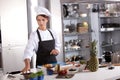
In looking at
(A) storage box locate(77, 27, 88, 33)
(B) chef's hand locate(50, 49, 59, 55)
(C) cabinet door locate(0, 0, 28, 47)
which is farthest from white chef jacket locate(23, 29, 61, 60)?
(A) storage box locate(77, 27, 88, 33)

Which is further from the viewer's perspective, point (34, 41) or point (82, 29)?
point (82, 29)

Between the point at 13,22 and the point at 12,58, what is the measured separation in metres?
0.70

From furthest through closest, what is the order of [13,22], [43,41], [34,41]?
[13,22]
[43,41]
[34,41]

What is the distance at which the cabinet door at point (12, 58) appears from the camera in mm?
4840

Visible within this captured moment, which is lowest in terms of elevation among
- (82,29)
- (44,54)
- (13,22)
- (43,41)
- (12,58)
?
(12,58)

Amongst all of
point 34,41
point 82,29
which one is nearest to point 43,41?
point 34,41

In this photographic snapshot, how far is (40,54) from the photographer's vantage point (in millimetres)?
3596

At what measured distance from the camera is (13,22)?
483 centimetres

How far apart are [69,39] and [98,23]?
0.76 meters

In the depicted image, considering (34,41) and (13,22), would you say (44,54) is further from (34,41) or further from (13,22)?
(13,22)

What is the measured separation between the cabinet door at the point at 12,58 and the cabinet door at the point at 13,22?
0.33ft

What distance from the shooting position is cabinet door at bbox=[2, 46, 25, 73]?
4840 millimetres

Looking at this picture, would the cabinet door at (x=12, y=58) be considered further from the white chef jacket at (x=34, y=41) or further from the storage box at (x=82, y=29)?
the white chef jacket at (x=34, y=41)

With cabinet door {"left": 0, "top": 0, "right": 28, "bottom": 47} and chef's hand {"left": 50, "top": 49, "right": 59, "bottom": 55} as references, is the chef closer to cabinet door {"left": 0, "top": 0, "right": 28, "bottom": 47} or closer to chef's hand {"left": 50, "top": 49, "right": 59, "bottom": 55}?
chef's hand {"left": 50, "top": 49, "right": 59, "bottom": 55}
